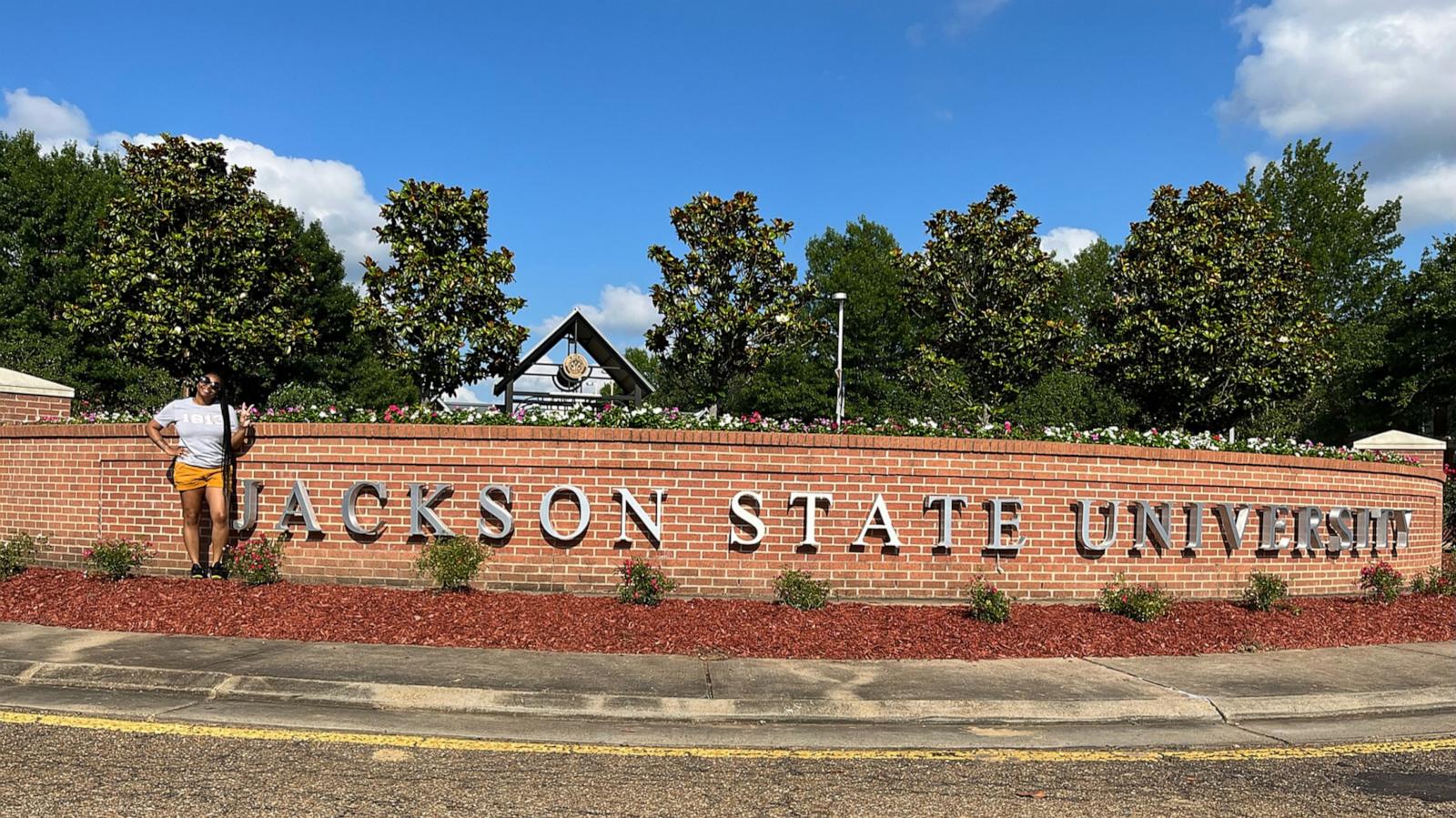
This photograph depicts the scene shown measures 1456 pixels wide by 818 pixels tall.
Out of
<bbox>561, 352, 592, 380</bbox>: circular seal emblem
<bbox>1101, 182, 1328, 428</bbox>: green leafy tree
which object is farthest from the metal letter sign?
<bbox>561, 352, 592, 380</bbox>: circular seal emblem

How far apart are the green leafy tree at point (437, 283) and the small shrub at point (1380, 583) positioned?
1799 centimetres

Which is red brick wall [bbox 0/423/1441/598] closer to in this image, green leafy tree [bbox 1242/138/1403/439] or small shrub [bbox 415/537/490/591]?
small shrub [bbox 415/537/490/591]

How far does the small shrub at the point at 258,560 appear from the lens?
8.62 m

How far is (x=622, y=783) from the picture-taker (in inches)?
172

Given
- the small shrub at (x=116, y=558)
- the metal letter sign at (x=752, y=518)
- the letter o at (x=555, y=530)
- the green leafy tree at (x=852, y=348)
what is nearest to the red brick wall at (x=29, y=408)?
the small shrub at (x=116, y=558)

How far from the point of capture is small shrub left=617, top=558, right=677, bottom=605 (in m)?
8.22

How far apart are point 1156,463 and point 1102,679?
3519 mm

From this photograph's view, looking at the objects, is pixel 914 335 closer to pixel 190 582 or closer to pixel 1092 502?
pixel 1092 502

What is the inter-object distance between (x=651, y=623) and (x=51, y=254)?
32.7 m

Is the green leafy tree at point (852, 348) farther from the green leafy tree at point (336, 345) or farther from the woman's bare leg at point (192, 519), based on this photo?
the woman's bare leg at point (192, 519)

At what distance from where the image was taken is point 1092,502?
916cm

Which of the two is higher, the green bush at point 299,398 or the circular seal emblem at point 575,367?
the circular seal emblem at point 575,367

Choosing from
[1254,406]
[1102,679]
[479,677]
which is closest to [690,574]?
[479,677]

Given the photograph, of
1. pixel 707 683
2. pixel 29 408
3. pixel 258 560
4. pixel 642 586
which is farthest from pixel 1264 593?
pixel 29 408
